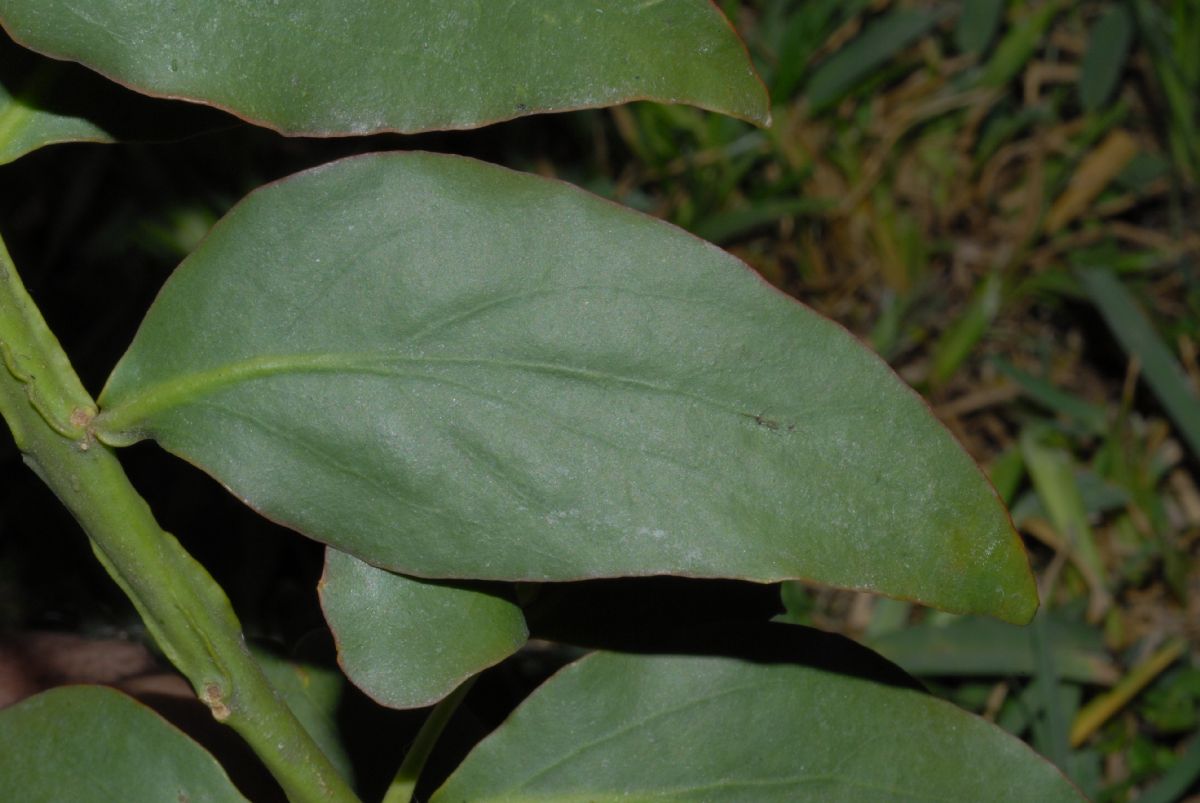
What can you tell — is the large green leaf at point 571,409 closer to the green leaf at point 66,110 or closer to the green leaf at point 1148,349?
the green leaf at point 66,110

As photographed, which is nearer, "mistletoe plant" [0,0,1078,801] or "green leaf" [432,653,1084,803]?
"mistletoe plant" [0,0,1078,801]

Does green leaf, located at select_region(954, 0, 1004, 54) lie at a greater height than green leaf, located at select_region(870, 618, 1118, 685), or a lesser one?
greater

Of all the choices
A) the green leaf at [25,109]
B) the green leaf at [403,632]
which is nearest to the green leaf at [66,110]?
the green leaf at [25,109]

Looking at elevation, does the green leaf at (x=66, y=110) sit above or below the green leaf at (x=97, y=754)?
above

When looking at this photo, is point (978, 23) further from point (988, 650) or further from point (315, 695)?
point (315, 695)

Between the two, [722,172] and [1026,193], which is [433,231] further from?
[1026,193]

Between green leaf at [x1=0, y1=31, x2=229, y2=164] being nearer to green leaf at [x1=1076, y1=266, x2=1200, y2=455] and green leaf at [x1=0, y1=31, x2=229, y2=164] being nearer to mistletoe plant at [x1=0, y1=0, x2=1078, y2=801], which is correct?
mistletoe plant at [x1=0, y1=0, x2=1078, y2=801]

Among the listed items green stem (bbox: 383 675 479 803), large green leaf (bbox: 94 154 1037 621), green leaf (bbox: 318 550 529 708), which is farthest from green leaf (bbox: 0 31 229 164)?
green stem (bbox: 383 675 479 803)

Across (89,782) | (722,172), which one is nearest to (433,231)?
(89,782)
